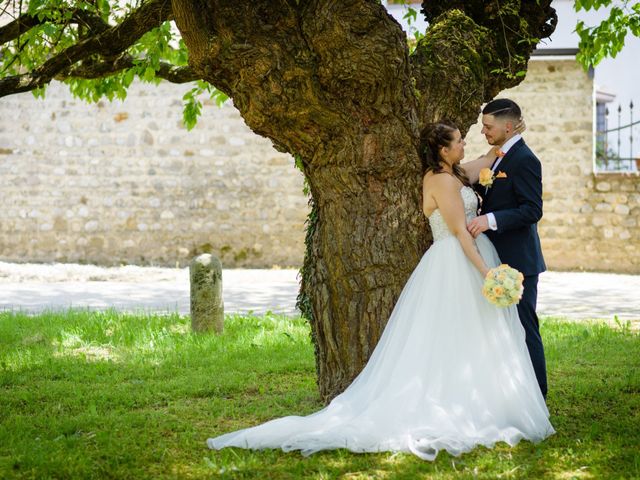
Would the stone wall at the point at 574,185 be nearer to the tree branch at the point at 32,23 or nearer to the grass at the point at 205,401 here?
the grass at the point at 205,401

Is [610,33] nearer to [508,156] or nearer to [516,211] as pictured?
[508,156]

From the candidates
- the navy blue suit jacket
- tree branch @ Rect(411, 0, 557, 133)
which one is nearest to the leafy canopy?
tree branch @ Rect(411, 0, 557, 133)

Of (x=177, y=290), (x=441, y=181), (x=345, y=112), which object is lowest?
(x=177, y=290)

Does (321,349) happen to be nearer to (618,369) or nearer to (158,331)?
(618,369)

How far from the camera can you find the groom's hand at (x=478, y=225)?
521 cm

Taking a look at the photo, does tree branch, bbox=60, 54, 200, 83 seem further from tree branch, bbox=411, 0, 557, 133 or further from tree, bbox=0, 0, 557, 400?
tree branch, bbox=411, 0, 557, 133

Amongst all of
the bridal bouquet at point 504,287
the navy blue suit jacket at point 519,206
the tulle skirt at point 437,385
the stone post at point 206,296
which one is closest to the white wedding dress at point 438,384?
the tulle skirt at point 437,385

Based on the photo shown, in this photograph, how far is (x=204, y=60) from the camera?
4.98 m

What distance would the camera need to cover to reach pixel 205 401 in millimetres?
6074

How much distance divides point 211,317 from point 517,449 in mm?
4815

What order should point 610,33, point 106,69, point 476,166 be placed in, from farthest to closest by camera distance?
point 610,33 < point 106,69 < point 476,166

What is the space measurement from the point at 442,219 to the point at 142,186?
12.4m

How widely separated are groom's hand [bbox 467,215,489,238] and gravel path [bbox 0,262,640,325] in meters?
5.33

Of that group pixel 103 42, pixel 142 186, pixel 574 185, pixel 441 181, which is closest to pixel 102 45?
pixel 103 42
